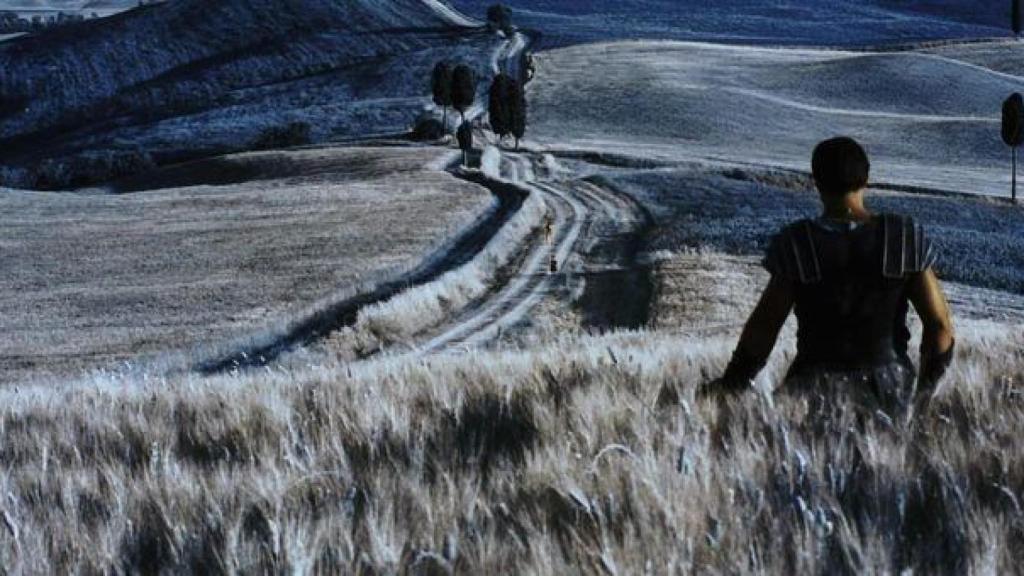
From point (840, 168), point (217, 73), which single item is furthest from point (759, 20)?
point (840, 168)

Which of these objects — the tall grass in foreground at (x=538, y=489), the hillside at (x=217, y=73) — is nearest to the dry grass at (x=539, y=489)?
the tall grass in foreground at (x=538, y=489)

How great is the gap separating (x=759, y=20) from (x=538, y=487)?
179 m

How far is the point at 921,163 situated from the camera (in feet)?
300

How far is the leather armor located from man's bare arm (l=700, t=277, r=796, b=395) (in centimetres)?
6

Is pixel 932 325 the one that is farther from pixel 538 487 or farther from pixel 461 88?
pixel 461 88

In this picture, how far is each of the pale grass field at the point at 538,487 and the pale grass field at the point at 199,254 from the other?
24.3m

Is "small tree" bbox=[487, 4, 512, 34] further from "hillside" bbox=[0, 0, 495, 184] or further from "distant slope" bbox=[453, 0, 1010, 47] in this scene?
"hillside" bbox=[0, 0, 495, 184]

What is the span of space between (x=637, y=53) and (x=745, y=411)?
13989 cm

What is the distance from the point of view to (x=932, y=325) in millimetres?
4629

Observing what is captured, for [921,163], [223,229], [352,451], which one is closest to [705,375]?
[352,451]

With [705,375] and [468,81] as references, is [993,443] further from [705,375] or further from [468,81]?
[468,81]

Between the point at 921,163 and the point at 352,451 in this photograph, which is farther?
the point at 921,163

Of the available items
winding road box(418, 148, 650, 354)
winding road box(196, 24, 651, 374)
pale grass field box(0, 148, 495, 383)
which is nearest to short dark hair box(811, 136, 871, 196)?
winding road box(196, 24, 651, 374)

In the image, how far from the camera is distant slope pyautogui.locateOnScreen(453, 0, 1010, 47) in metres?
162
